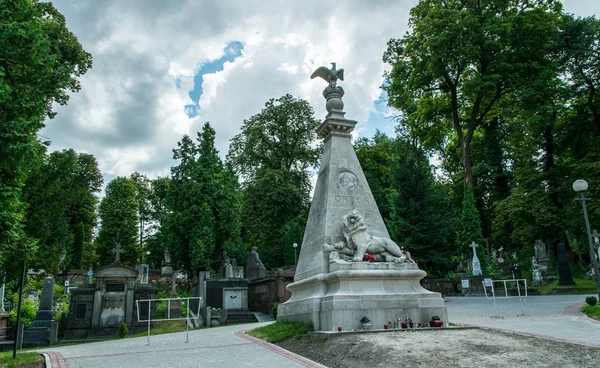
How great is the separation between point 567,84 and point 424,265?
47.1 ft

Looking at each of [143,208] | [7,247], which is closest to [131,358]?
[7,247]

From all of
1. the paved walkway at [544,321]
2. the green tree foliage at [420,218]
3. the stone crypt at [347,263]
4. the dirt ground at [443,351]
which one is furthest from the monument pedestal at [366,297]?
the green tree foliage at [420,218]

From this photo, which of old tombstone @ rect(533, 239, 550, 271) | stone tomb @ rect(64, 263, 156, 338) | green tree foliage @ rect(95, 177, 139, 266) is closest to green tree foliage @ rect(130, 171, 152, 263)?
green tree foliage @ rect(95, 177, 139, 266)

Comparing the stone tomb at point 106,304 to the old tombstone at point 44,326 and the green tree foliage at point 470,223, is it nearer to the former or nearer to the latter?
the old tombstone at point 44,326

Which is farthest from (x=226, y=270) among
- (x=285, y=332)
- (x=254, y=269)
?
(x=285, y=332)

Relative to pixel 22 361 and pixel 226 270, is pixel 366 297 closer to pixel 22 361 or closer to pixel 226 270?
pixel 22 361

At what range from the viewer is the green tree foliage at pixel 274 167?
3828cm

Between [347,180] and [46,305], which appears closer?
[347,180]

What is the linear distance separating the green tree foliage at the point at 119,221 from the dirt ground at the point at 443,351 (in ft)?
150

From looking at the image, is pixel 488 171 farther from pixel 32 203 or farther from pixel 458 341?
pixel 32 203

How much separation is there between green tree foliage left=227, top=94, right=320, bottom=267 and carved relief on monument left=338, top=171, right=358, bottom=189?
25853 mm

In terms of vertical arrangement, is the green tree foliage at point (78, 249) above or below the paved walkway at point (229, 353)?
above

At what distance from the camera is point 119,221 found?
50375 mm

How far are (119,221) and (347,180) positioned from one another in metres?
45.4
